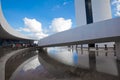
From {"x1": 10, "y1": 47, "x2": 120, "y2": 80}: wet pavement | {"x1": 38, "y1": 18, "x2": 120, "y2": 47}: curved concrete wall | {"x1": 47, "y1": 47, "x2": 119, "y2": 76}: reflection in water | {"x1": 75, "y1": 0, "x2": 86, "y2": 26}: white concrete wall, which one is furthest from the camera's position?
{"x1": 75, "y1": 0, "x2": 86, "y2": 26}: white concrete wall

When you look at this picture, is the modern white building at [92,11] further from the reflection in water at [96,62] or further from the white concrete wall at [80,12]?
the reflection in water at [96,62]

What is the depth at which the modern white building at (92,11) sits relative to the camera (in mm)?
30656

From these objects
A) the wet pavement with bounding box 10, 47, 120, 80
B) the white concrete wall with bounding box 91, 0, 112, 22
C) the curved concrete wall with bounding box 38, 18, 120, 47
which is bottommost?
the wet pavement with bounding box 10, 47, 120, 80

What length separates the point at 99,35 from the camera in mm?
8961

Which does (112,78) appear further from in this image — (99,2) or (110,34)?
(99,2)

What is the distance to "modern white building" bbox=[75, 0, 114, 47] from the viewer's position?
101 feet

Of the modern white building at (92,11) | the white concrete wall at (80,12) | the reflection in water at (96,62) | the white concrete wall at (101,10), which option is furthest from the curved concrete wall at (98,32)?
the white concrete wall at (80,12)

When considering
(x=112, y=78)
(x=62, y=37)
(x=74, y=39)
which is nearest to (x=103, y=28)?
(x=74, y=39)

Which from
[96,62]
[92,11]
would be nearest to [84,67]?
[96,62]

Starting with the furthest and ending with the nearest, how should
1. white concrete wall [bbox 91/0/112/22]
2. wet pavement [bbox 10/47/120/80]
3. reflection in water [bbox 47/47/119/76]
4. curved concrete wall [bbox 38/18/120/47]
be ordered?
white concrete wall [bbox 91/0/112/22] < curved concrete wall [bbox 38/18/120/47] < reflection in water [bbox 47/47/119/76] < wet pavement [bbox 10/47/120/80]

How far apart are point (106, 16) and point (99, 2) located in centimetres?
393

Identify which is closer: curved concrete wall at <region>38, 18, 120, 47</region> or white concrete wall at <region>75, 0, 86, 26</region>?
curved concrete wall at <region>38, 18, 120, 47</region>

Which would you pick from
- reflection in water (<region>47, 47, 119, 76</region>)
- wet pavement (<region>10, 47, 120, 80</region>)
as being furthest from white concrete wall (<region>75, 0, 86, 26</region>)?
wet pavement (<region>10, 47, 120, 80</region>)

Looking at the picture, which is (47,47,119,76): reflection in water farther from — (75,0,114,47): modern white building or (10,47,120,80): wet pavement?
(75,0,114,47): modern white building
